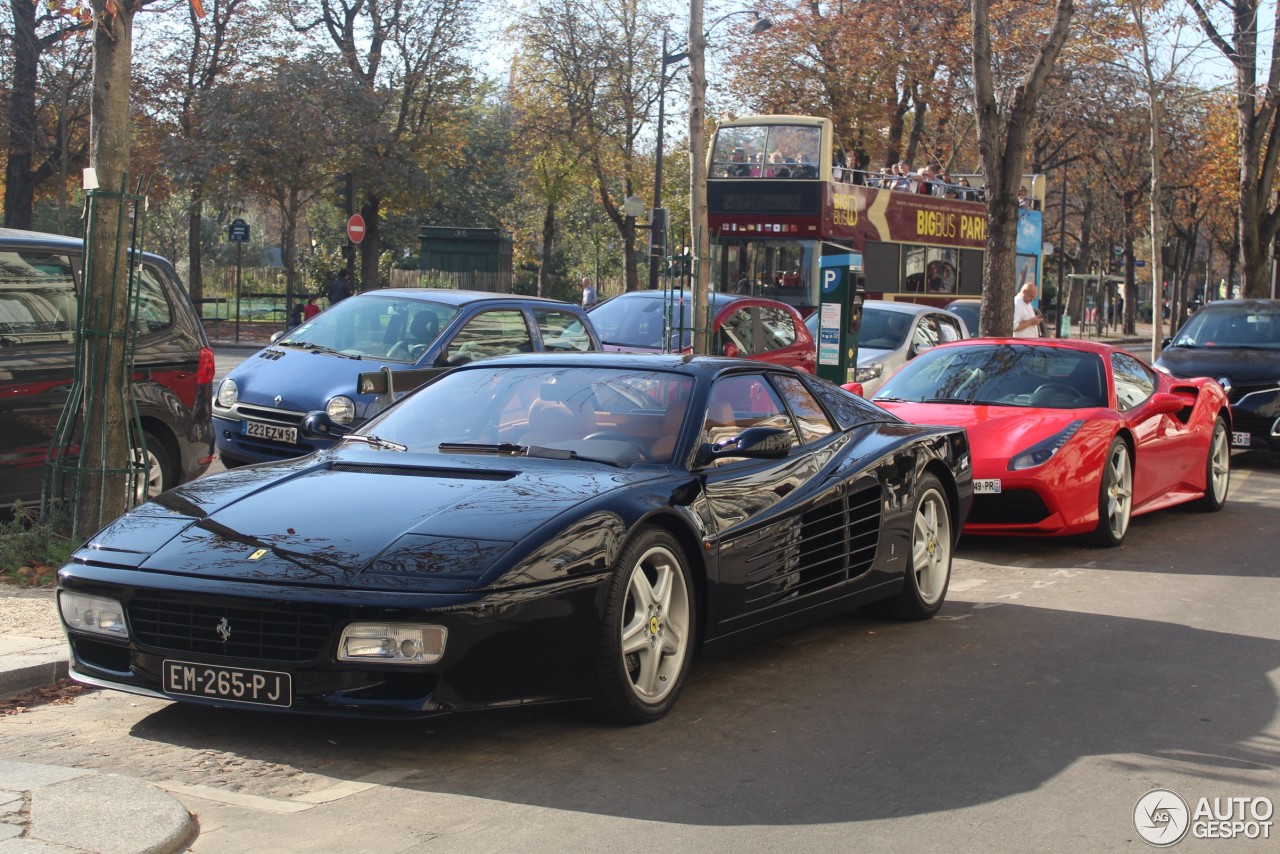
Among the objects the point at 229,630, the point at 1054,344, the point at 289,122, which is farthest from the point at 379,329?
the point at 289,122

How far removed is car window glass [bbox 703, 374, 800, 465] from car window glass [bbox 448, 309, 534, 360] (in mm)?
5217

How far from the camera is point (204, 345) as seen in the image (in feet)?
31.7

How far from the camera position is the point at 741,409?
246 inches

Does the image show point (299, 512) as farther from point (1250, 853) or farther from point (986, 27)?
point (986, 27)

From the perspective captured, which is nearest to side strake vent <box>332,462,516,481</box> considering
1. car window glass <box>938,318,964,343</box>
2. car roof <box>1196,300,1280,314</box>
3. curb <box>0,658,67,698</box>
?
curb <box>0,658,67,698</box>

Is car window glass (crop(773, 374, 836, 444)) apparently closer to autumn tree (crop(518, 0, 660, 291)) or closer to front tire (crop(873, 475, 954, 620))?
front tire (crop(873, 475, 954, 620))

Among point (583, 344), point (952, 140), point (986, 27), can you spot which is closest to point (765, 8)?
point (952, 140)

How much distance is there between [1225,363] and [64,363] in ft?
39.7

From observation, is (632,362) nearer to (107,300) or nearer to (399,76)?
(107,300)

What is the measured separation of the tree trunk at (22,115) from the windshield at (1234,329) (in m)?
25.1

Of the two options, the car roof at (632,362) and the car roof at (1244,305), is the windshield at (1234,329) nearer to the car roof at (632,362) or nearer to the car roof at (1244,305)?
the car roof at (1244,305)

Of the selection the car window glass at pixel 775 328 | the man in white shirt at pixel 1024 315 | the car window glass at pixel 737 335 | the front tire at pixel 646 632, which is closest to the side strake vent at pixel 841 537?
the front tire at pixel 646 632

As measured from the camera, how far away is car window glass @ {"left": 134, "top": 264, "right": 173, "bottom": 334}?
30.2ft

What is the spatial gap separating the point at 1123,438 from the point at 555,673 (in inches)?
254
